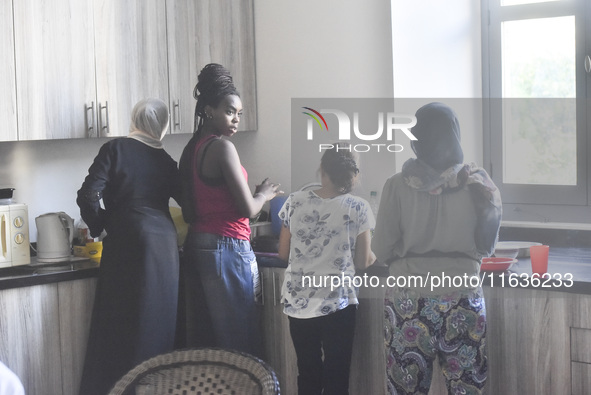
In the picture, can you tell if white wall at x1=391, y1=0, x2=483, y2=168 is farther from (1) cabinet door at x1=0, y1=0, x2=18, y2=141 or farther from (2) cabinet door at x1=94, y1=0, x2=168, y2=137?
(1) cabinet door at x1=0, y1=0, x2=18, y2=141

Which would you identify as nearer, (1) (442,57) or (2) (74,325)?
(2) (74,325)

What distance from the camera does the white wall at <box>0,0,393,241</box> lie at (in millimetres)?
3303

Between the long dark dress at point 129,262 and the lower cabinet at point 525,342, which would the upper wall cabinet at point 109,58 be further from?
the lower cabinet at point 525,342

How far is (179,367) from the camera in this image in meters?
1.86

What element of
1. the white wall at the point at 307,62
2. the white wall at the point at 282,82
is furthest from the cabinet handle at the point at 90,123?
the white wall at the point at 307,62

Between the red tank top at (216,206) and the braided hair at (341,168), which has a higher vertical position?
the braided hair at (341,168)

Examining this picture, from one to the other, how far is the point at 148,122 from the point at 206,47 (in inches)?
29.9

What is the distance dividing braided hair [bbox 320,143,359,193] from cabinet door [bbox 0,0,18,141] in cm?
120

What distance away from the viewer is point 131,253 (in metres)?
2.89

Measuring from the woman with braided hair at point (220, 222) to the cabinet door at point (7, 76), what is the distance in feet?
2.20

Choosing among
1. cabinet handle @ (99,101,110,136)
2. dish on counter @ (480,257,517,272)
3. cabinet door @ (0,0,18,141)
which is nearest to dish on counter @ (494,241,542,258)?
dish on counter @ (480,257,517,272)

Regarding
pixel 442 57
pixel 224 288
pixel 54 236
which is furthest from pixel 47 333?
pixel 442 57

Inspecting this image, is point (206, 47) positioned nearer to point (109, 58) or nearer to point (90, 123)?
point (109, 58)

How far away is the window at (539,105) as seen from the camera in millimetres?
3168
